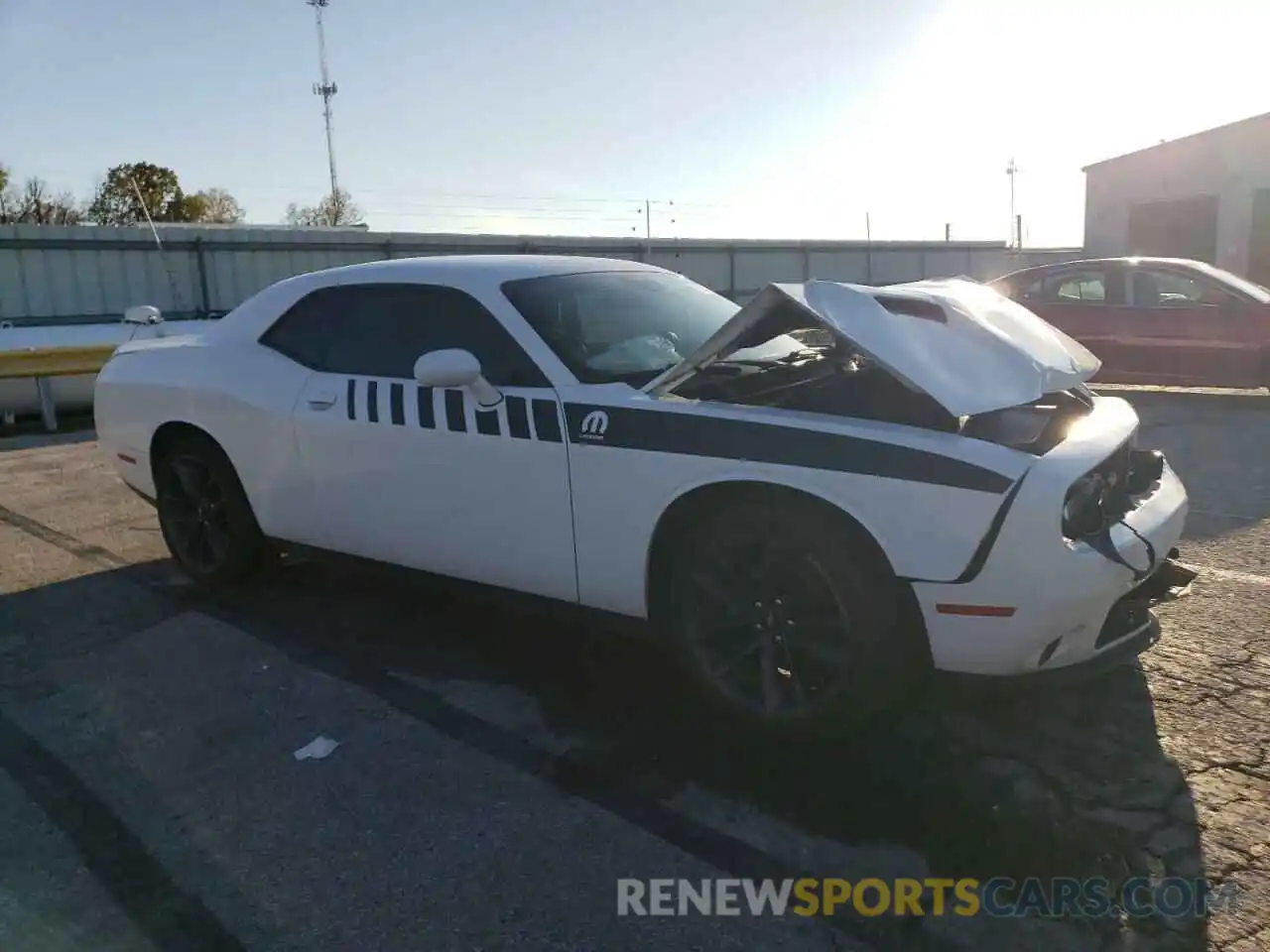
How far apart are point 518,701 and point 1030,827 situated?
66.5 inches

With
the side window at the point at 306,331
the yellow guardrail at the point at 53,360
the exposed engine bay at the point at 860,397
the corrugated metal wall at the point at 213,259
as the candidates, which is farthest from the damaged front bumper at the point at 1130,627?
the corrugated metal wall at the point at 213,259

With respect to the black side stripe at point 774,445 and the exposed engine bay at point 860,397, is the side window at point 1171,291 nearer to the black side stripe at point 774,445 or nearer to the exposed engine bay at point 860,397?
the exposed engine bay at point 860,397

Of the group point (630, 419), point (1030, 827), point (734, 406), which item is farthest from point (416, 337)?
point (1030, 827)

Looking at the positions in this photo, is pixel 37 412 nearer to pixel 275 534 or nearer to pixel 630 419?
pixel 275 534

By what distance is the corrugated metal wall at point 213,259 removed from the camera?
1467 centimetres

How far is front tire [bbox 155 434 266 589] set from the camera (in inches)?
177

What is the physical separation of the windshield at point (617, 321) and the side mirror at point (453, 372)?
29 cm

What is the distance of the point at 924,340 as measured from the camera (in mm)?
3070

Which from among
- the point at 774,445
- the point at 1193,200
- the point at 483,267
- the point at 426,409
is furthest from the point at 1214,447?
the point at 1193,200

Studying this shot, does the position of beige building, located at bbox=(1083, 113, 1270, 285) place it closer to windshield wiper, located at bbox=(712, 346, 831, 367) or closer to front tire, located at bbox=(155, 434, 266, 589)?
windshield wiper, located at bbox=(712, 346, 831, 367)

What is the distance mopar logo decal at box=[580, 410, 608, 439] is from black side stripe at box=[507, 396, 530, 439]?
0.25m

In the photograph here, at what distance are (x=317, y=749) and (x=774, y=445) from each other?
1760mm

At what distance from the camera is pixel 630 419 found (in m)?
3.15

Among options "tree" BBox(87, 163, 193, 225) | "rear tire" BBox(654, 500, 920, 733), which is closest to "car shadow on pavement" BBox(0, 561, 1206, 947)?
"rear tire" BBox(654, 500, 920, 733)
